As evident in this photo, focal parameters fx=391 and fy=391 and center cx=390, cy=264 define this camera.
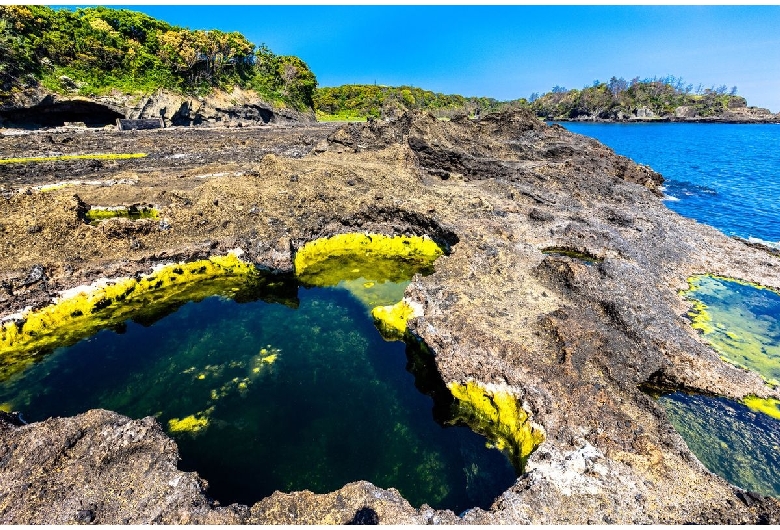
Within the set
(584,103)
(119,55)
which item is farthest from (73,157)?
(584,103)

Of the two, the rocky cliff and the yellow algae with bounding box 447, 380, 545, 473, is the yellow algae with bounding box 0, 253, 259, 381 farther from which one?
the rocky cliff

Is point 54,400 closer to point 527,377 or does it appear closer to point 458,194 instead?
point 527,377

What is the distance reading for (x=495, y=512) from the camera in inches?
347

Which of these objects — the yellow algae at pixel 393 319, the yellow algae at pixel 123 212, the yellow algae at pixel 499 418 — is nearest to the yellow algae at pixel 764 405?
the yellow algae at pixel 499 418

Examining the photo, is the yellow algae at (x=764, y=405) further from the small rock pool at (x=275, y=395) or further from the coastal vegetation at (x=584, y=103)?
the coastal vegetation at (x=584, y=103)

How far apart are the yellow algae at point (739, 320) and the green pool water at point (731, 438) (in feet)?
9.07

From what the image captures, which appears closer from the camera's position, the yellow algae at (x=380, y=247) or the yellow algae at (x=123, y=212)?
the yellow algae at (x=380, y=247)

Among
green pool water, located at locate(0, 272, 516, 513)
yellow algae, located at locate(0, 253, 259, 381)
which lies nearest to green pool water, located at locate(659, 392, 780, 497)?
green pool water, located at locate(0, 272, 516, 513)

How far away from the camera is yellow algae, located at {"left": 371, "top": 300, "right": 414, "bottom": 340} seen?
56.2 ft

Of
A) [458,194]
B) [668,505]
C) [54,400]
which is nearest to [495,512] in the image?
[668,505]

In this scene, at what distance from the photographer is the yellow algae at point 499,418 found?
446 inches

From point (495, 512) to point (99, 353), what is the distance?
16.3 metres

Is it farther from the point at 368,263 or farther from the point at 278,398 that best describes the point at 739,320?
the point at 278,398

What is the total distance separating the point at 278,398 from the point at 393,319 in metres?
5.75
